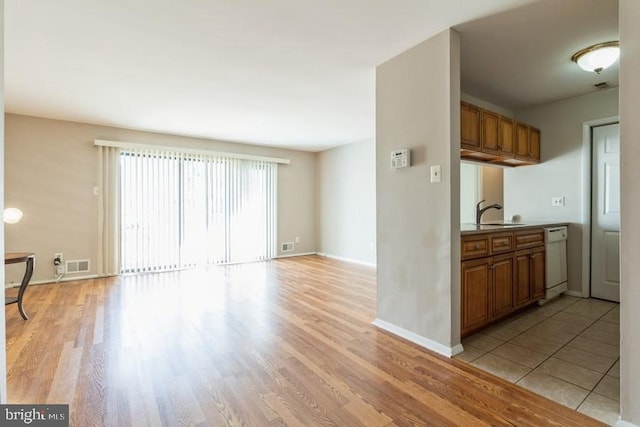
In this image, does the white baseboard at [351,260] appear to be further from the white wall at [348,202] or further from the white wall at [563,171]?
the white wall at [563,171]

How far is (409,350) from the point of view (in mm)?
2311

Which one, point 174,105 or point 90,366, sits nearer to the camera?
point 90,366

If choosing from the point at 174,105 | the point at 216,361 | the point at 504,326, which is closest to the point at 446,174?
the point at 504,326

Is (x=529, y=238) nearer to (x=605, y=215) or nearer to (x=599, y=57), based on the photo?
(x=605, y=215)

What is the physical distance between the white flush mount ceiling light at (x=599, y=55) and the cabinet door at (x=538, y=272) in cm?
172

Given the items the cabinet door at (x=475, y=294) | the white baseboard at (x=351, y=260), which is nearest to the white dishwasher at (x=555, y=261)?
the cabinet door at (x=475, y=294)

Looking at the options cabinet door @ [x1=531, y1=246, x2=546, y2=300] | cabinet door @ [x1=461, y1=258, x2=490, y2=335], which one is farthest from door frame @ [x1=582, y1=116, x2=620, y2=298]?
cabinet door @ [x1=461, y1=258, x2=490, y2=335]

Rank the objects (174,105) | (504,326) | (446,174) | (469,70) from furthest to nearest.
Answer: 1. (174,105)
2. (469,70)
3. (504,326)
4. (446,174)

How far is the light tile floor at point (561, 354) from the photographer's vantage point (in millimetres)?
1726

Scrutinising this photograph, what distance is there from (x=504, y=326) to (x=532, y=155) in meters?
2.21

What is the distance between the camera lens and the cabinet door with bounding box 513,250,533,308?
9.49 feet

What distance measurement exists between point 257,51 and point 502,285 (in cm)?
299

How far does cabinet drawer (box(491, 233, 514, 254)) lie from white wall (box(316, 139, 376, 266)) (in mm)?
2973

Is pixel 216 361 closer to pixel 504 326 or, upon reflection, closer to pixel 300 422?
pixel 300 422
